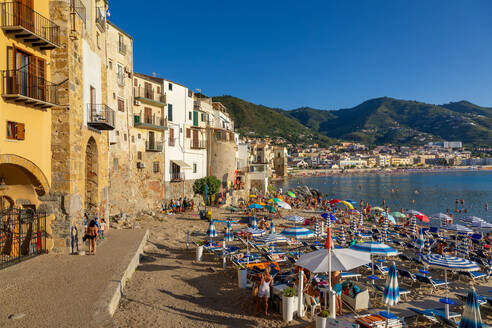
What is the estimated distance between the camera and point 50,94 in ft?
38.1

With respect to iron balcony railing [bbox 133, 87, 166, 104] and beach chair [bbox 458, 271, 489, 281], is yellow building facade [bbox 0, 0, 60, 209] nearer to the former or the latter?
iron balcony railing [bbox 133, 87, 166, 104]

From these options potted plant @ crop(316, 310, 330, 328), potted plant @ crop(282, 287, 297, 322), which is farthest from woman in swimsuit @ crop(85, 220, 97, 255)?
potted plant @ crop(316, 310, 330, 328)

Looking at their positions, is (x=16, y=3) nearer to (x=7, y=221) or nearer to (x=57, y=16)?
(x=57, y=16)

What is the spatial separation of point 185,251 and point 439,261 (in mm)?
11362

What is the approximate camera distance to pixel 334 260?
8266 mm

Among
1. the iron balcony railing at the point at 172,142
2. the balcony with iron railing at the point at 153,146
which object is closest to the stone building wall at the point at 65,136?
the balcony with iron railing at the point at 153,146

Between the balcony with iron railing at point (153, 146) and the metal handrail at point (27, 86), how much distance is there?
1627cm

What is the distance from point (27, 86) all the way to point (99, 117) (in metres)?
4.62

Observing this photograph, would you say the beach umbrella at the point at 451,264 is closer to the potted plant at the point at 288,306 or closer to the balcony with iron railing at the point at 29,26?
the potted plant at the point at 288,306

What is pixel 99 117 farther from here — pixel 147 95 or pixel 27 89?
pixel 147 95

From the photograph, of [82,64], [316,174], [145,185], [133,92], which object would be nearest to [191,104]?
[133,92]

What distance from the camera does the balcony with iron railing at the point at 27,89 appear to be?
977 cm

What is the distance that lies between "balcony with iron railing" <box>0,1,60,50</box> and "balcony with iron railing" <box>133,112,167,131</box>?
15.3 metres

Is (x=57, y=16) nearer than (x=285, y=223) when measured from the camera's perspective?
Yes
